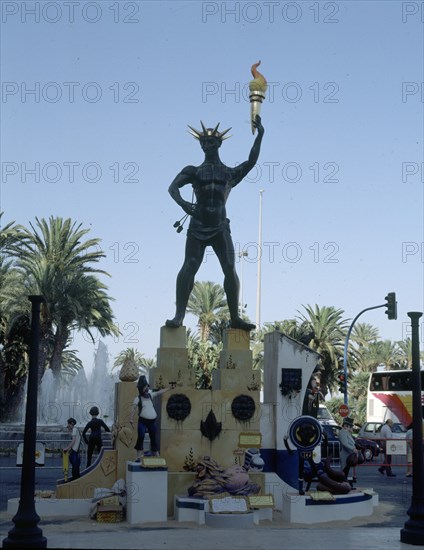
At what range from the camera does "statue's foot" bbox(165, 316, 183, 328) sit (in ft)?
49.8

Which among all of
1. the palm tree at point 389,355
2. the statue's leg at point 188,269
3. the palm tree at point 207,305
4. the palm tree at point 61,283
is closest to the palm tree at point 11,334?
the palm tree at point 61,283

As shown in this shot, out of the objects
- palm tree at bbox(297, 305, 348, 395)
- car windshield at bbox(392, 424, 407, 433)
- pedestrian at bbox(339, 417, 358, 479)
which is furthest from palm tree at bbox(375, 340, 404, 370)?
pedestrian at bbox(339, 417, 358, 479)

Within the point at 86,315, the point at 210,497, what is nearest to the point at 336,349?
the point at 86,315

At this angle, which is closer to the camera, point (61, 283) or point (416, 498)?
point (416, 498)

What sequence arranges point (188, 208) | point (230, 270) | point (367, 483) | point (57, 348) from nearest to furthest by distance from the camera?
1. point (188, 208)
2. point (230, 270)
3. point (367, 483)
4. point (57, 348)

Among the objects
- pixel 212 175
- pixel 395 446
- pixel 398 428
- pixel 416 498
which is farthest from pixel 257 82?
pixel 398 428

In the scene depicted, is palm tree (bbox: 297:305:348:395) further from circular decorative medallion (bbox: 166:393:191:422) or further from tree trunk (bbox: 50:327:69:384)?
circular decorative medallion (bbox: 166:393:191:422)

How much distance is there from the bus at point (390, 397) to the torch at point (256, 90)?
79.6ft

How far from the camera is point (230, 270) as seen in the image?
15727 mm

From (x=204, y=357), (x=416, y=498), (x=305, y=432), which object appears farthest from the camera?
(x=204, y=357)

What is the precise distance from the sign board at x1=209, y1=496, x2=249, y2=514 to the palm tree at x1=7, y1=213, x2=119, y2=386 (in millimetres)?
23398

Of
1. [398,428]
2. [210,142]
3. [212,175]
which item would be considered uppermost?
[210,142]

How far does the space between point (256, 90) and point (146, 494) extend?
27.1ft

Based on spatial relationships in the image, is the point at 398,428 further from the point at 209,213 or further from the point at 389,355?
the point at 389,355
